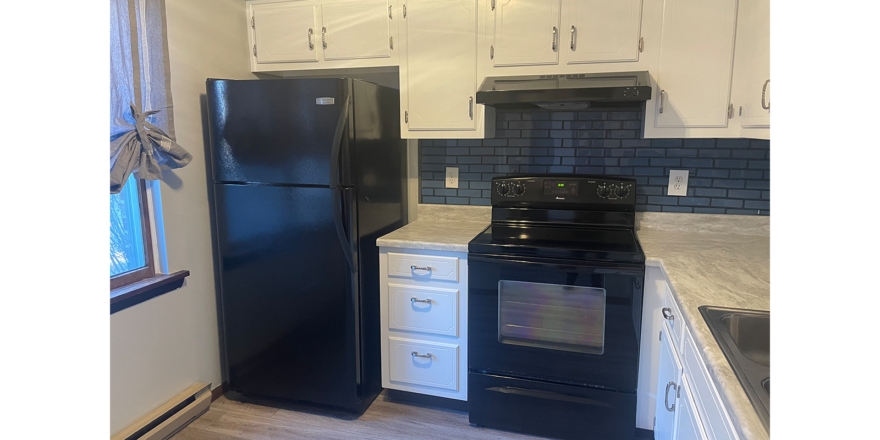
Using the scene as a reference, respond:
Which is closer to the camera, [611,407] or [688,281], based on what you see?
Answer: [688,281]

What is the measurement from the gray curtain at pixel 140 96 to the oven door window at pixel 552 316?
4.91 ft

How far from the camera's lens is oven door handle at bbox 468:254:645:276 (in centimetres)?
207

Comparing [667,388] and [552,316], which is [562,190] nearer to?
[552,316]

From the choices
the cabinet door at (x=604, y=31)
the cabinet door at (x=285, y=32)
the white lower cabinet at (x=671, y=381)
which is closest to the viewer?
the white lower cabinet at (x=671, y=381)

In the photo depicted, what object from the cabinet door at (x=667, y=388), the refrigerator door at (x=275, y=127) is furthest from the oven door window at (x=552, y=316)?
the refrigerator door at (x=275, y=127)

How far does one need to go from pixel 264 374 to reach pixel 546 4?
7.07ft

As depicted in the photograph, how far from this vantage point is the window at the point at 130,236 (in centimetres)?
207

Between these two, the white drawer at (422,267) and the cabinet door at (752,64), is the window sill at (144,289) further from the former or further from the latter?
the cabinet door at (752,64)

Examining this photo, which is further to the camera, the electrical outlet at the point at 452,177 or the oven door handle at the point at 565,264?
the electrical outlet at the point at 452,177

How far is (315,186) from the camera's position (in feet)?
7.51
